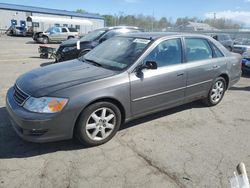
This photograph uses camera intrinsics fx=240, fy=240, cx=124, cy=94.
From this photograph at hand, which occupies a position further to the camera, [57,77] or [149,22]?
[149,22]

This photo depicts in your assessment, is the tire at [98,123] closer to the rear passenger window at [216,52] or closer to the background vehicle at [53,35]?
the rear passenger window at [216,52]

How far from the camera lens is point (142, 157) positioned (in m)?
3.30

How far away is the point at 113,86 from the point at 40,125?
44.7 inches

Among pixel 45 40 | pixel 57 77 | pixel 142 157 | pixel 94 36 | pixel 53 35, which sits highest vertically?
pixel 53 35

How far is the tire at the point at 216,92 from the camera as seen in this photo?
5.21 m

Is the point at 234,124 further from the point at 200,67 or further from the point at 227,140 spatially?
the point at 200,67

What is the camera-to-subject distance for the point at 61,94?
10.4 ft

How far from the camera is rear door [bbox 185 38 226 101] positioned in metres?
4.60

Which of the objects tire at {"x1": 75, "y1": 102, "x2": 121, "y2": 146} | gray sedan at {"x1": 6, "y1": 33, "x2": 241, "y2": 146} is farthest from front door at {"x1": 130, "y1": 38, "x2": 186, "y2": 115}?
tire at {"x1": 75, "y1": 102, "x2": 121, "y2": 146}

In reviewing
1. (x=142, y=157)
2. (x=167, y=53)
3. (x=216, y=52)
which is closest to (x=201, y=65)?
(x=216, y=52)

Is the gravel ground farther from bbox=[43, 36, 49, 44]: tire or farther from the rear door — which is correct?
bbox=[43, 36, 49, 44]: tire

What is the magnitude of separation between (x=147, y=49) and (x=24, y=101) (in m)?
2.07

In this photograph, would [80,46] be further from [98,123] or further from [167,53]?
[98,123]

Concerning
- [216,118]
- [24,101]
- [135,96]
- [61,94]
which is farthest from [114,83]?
[216,118]
